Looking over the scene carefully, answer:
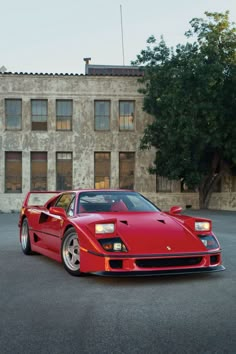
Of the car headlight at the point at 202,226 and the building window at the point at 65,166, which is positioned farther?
the building window at the point at 65,166

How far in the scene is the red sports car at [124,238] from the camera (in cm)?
646

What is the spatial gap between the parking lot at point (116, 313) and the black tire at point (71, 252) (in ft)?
0.42

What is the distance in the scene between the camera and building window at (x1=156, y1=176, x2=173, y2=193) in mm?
30891

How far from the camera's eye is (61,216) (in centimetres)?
793

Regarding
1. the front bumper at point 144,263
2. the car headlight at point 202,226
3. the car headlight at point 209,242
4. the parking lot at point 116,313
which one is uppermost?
the car headlight at point 202,226

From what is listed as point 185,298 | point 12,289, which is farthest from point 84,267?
point 185,298

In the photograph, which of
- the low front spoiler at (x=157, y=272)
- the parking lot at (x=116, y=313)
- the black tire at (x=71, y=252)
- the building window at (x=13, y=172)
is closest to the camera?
the parking lot at (x=116, y=313)

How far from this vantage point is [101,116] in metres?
30.4

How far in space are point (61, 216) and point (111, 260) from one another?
1757 millimetres

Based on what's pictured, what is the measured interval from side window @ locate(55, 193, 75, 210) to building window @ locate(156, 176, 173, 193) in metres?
22.2

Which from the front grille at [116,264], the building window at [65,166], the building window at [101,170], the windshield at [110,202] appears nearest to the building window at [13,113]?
→ the building window at [65,166]

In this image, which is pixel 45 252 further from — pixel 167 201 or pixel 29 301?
pixel 167 201

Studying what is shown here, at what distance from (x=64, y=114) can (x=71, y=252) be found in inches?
927

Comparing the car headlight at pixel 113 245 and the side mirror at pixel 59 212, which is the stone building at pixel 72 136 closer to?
the side mirror at pixel 59 212
